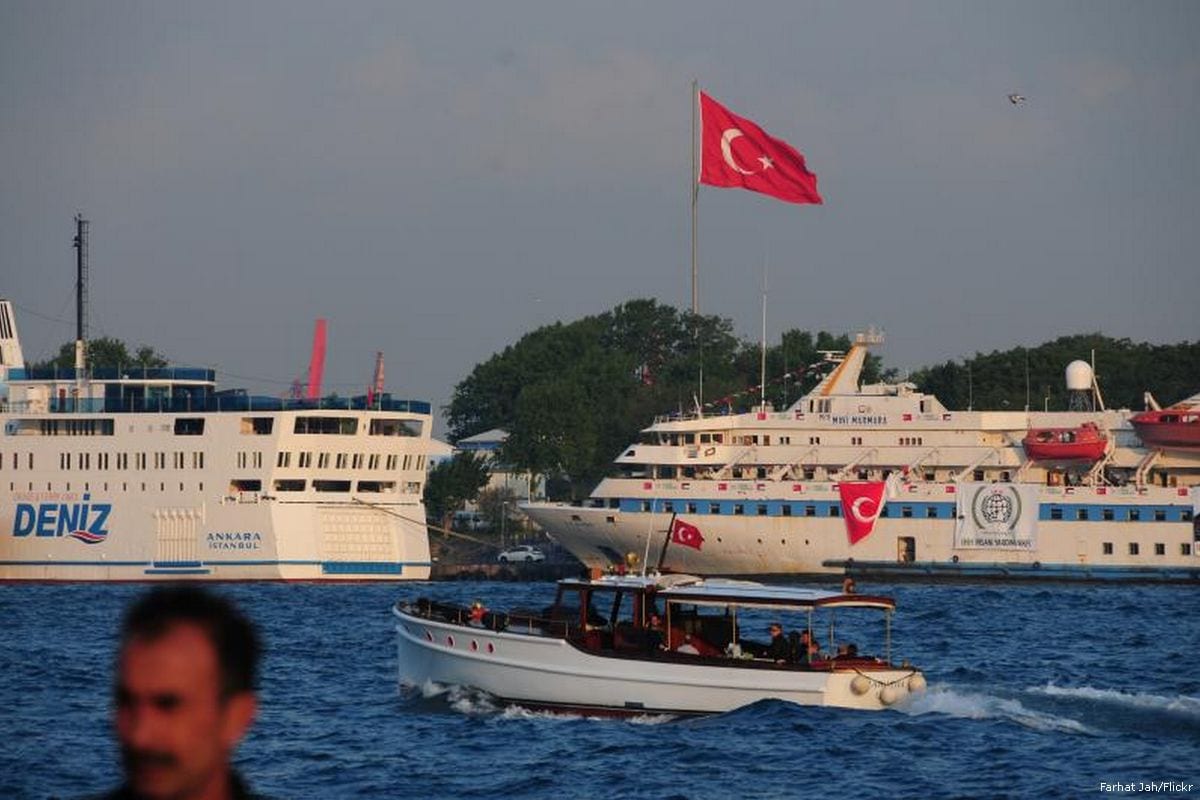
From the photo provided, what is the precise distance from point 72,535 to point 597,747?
5850cm

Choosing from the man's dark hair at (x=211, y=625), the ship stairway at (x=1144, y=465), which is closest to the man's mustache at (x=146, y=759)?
the man's dark hair at (x=211, y=625)

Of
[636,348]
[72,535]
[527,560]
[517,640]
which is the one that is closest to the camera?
[517,640]

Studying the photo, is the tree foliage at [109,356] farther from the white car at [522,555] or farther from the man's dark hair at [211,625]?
the man's dark hair at [211,625]

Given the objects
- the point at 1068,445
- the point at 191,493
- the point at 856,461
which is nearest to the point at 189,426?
the point at 191,493

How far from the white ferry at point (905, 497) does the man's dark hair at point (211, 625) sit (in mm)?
83071

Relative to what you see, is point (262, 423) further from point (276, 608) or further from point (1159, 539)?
point (1159, 539)

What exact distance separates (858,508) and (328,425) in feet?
78.4

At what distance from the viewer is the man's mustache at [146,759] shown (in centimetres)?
316

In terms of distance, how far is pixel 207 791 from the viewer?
A: 3.23 m

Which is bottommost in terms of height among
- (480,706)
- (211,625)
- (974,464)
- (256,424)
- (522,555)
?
(480,706)

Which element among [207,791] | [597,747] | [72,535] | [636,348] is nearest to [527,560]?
[72,535]

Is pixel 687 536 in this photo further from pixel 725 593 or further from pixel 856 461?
pixel 725 593

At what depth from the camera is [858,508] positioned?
88.8 meters

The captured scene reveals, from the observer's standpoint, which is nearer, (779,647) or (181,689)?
(181,689)
